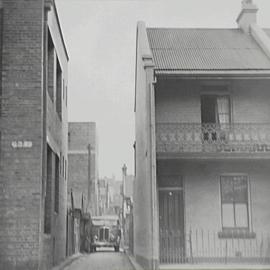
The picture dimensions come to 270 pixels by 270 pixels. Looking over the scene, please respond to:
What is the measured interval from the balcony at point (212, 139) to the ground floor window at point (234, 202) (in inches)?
51.6

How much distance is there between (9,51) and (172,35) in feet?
33.1

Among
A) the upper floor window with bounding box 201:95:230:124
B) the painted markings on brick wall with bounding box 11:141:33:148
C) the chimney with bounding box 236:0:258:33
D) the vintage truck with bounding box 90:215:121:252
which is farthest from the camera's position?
the vintage truck with bounding box 90:215:121:252

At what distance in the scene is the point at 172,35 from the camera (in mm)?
23703

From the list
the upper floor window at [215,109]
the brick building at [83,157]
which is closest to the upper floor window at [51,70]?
the upper floor window at [215,109]

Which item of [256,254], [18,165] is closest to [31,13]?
[18,165]

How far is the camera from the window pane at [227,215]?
1995 centimetres

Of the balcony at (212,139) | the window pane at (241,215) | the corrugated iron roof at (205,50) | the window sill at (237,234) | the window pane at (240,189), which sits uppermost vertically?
the corrugated iron roof at (205,50)

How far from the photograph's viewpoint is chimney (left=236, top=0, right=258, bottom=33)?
79.4ft

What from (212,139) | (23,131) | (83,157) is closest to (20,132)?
(23,131)

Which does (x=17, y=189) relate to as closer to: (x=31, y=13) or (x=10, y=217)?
(x=10, y=217)

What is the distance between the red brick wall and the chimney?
11642 mm

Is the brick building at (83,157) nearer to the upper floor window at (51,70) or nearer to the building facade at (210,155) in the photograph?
the building facade at (210,155)

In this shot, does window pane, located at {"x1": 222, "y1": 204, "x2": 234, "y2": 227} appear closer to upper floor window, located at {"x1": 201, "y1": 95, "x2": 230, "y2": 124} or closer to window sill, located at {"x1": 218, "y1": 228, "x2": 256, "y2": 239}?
window sill, located at {"x1": 218, "y1": 228, "x2": 256, "y2": 239}

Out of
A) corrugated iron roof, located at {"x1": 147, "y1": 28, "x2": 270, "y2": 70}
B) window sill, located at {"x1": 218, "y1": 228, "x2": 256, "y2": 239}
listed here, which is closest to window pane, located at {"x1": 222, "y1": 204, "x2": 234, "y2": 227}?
window sill, located at {"x1": 218, "y1": 228, "x2": 256, "y2": 239}
